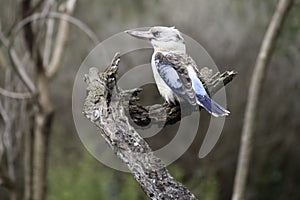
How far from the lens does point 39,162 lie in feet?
7.11

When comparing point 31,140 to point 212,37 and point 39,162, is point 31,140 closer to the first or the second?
point 39,162

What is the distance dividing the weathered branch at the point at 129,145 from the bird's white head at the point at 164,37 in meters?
0.08

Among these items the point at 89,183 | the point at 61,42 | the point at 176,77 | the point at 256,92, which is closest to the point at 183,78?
the point at 176,77

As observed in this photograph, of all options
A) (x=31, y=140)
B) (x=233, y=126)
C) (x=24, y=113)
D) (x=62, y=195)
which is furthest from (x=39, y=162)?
(x=233, y=126)

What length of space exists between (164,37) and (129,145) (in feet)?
0.61

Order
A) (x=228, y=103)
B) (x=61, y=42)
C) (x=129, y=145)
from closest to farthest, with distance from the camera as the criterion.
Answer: (x=129, y=145) → (x=61, y=42) → (x=228, y=103)

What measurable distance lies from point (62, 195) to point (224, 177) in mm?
847

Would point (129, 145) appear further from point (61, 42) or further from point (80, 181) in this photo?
point (80, 181)

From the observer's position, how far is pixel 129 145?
0.93 m

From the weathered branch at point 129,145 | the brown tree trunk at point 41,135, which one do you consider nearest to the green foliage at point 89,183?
the brown tree trunk at point 41,135

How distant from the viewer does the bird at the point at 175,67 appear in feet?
2.74

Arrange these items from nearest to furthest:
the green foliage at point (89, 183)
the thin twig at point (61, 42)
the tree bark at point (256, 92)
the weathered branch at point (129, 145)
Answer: the weathered branch at point (129, 145) < the tree bark at point (256, 92) < the thin twig at point (61, 42) < the green foliage at point (89, 183)

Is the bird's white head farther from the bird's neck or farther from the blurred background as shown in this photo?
the blurred background

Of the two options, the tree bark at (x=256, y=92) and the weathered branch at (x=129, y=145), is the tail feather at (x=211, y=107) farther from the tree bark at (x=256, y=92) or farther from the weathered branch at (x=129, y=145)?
the tree bark at (x=256, y=92)
